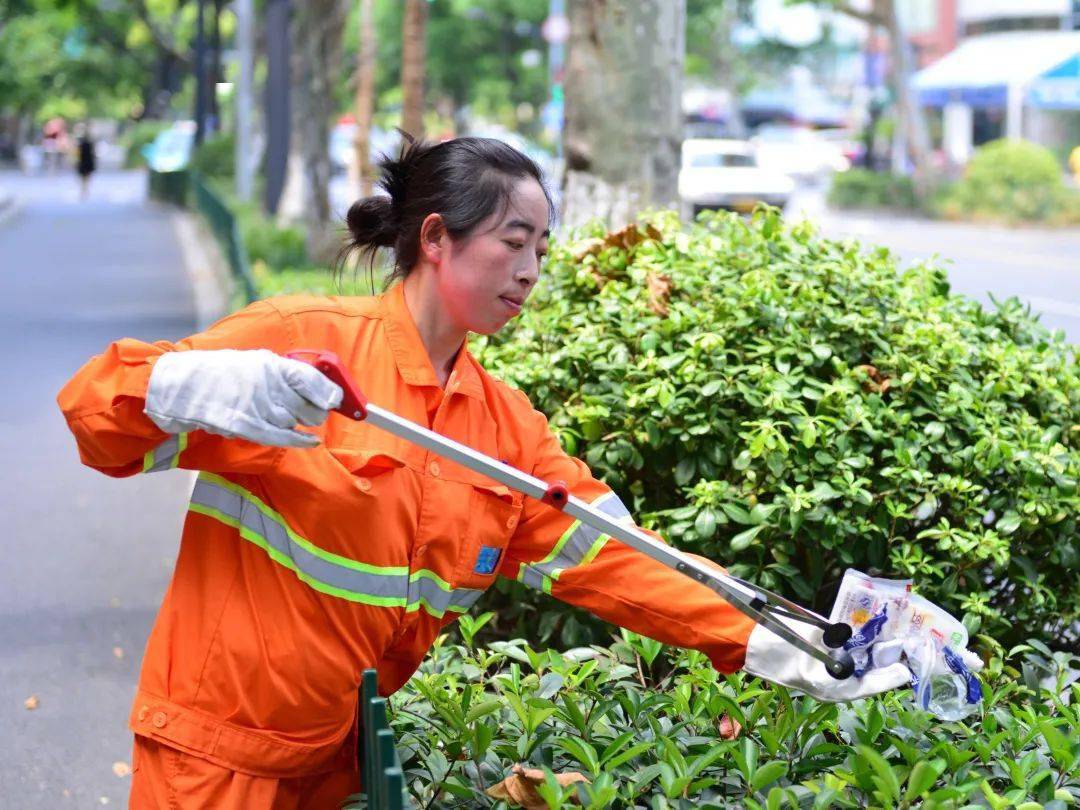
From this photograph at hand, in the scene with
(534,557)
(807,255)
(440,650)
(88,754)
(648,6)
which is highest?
(648,6)

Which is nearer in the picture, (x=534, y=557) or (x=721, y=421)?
(x=534, y=557)

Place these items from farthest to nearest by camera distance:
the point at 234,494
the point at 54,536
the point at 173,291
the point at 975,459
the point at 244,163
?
1. the point at 244,163
2. the point at 173,291
3. the point at 54,536
4. the point at 975,459
5. the point at 234,494

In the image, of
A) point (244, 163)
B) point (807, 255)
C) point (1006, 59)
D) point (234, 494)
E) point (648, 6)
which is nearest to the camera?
point (234, 494)

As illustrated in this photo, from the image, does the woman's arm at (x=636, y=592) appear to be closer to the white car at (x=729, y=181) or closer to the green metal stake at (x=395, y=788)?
the green metal stake at (x=395, y=788)

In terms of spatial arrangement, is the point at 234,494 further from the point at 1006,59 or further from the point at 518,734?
the point at 1006,59

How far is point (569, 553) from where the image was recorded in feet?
9.75

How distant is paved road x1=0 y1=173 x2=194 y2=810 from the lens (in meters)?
5.05

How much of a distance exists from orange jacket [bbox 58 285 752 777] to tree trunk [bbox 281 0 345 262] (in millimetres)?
11529

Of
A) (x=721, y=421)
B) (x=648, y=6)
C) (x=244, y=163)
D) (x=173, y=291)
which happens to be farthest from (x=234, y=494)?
(x=244, y=163)

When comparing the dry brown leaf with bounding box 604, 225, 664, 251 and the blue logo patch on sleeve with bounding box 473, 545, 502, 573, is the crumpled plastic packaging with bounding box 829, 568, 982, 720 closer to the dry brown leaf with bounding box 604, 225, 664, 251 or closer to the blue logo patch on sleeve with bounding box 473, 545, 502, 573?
Result: the blue logo patch on sleeve with bounding box 473, 545, 502, 573

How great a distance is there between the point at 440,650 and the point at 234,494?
4.18 ft

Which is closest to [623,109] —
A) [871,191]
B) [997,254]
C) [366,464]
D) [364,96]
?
[366,464]

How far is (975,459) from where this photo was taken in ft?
13.6

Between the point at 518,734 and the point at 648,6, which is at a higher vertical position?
the point at 648,6
